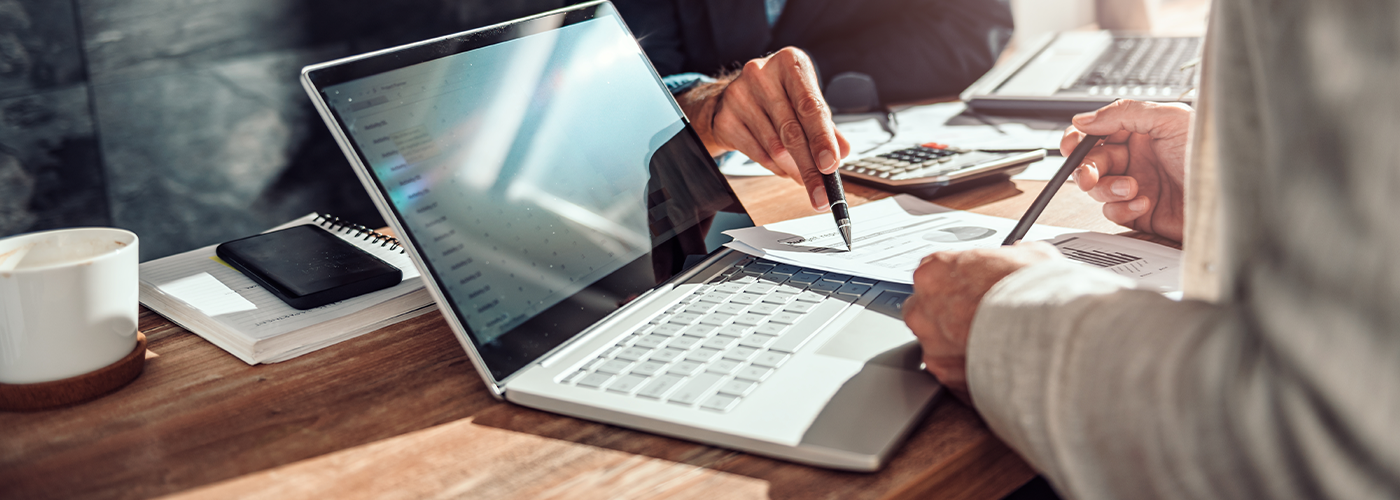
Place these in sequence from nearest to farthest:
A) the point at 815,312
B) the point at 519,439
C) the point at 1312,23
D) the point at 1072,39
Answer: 1. the point at 1312,23
2. the point at 519,439
3. the point at 815,312
4. the point at 1072,39

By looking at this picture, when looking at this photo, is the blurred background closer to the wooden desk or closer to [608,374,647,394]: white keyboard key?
the wooden desk

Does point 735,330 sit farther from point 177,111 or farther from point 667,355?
point 177,111

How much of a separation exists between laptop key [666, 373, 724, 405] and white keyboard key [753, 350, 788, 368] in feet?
0.09

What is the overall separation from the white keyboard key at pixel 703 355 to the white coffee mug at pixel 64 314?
36 centimetres

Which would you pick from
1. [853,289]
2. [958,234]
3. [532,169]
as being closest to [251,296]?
[532,169]

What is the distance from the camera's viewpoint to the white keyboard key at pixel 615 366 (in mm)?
510

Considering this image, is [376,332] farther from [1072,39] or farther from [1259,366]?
[1072,39]

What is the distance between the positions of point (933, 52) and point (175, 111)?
4.97 ft

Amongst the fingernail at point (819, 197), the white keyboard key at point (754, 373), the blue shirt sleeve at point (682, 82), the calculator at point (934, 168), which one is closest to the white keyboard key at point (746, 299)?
the white keyboard key at point (754, 373)

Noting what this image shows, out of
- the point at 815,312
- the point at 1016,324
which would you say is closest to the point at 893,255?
the point at 815,312

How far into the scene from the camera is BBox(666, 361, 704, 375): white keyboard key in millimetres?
496

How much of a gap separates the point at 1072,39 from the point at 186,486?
5.51 feet

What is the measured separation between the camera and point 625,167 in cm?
68

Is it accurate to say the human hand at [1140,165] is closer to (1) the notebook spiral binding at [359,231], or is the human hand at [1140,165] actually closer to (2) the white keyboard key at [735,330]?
→ (2) the white keyboard key at [735,330]
